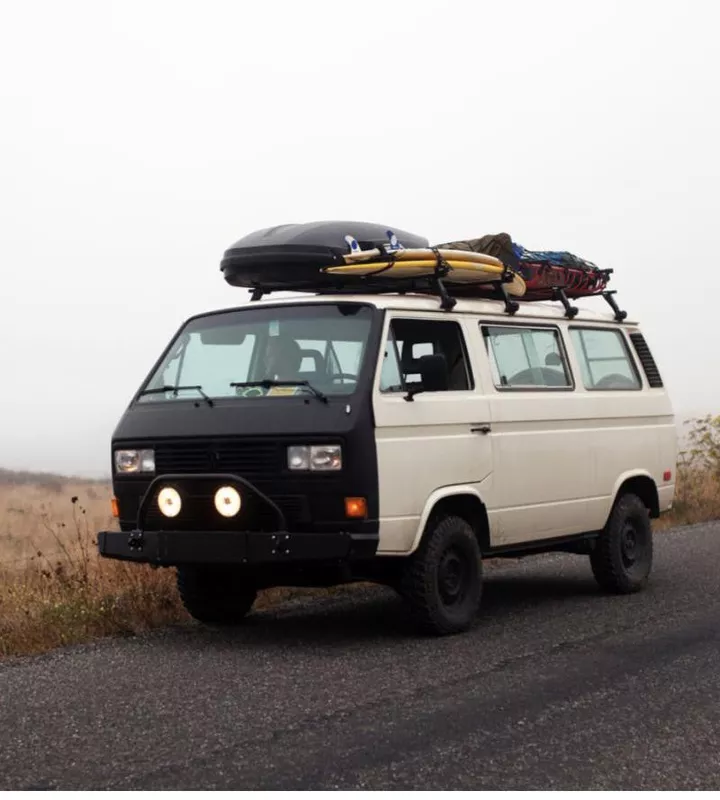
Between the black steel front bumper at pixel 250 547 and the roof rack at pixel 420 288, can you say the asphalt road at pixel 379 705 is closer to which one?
the black steel front bumper at pixel 250 547

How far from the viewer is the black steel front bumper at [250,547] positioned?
8.47 metres

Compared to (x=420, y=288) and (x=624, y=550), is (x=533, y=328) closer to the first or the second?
(x=420, y=288)

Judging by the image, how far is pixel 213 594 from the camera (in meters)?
9.86

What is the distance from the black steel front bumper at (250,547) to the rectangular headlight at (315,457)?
15.3 inches

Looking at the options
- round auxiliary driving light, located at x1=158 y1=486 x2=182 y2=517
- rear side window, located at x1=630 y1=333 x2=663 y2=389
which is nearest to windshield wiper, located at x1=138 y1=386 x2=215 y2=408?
round auxiliary driving light, located at x1=158 y1=486 x2=182 y2=517

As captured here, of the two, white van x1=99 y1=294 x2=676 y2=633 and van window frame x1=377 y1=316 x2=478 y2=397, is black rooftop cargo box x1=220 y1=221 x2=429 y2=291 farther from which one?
van window frame x1=377 y1=316 x2=478 y2=397


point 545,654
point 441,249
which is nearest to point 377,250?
point 441,249

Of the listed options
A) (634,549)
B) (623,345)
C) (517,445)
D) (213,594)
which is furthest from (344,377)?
(623,345)

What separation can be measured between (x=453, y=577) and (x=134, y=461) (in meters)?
2.17

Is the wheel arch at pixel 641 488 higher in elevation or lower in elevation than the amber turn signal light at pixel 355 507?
lower

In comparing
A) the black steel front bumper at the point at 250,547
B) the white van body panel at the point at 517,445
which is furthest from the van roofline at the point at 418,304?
the black steel front bumper at the point at 250,547

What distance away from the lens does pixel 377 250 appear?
31.6 ft

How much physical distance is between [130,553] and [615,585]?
407cm

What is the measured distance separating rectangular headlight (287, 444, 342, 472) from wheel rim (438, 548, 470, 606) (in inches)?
45.1
